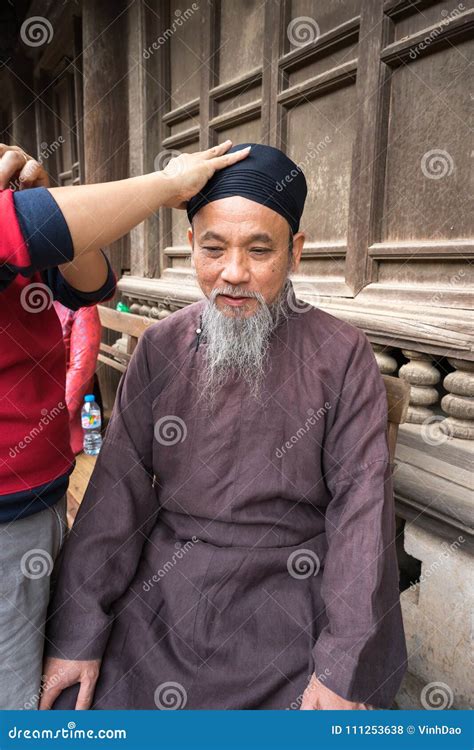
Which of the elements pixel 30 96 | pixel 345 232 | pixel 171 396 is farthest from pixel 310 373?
pixel 30 96

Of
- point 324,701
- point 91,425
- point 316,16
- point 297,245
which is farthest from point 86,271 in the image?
point 91,425

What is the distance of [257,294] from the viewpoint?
1.72m

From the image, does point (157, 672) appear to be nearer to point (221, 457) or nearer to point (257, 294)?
point (221, 457)

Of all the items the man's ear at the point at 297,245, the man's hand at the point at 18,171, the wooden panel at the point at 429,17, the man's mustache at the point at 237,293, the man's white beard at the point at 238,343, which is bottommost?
the man's white beard at the point at 238,343

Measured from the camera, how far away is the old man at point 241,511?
149cm

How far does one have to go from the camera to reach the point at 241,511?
169 cm

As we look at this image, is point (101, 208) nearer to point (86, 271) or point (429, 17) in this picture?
point (86, 271)

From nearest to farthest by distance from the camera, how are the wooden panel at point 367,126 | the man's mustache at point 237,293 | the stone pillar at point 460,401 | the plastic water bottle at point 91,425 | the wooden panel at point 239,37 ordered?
the man's mustache at point 237,293
the stone pillar at point 460,401
the wooden panel at point 367,126
the wooden panel at point 239,37
the plastic water bottle at point 91,425

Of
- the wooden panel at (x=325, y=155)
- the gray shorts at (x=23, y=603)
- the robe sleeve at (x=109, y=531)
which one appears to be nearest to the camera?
the gray shorts at (x=23, y=603)

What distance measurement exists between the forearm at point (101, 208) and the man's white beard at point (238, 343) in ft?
1.81

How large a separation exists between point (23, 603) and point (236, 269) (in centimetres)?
116

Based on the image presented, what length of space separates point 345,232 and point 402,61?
2.66 feet

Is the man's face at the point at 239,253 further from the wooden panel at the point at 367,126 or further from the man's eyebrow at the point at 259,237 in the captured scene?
the wooden panel at the point at 367,126

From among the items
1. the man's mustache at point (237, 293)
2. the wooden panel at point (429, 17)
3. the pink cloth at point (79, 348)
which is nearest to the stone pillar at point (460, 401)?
the man's mustache at point (237, 293)
